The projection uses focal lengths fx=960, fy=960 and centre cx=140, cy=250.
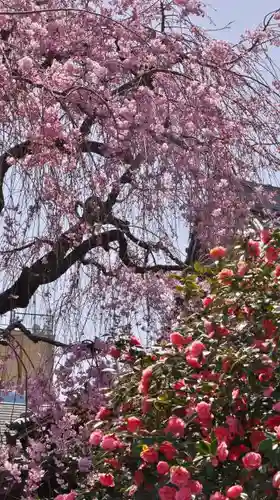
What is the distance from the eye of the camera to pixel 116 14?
4719 millimetres

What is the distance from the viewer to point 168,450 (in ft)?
9.29

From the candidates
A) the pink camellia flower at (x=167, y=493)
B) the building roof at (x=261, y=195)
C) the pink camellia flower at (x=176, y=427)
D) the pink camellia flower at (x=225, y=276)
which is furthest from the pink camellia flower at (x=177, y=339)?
the building roof at (x=261, y=195)

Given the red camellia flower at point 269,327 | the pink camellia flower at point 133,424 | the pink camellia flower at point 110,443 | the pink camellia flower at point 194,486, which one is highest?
the red camellia flower at point 269,327

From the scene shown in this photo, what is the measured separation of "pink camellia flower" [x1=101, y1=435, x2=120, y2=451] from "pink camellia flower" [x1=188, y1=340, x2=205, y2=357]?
0.37m

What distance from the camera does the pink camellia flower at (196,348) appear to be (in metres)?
3.01

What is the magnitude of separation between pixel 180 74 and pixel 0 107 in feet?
4.03

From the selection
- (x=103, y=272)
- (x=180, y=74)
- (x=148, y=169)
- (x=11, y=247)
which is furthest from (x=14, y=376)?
(x=180, y=74)

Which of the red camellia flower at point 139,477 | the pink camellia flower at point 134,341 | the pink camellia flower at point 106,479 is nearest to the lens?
the red camellia flower at point 139,477

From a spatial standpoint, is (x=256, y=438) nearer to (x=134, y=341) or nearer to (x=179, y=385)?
(x=179, y=385)

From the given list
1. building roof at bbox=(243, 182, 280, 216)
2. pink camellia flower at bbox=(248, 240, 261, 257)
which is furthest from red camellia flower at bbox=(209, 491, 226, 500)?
building roof at bbox=(243, 182, 280, 216)

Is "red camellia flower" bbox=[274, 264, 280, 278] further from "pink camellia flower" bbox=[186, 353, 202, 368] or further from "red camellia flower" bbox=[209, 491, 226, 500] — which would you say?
"red camellia flower" bbox=[209, 491, 226, 500]

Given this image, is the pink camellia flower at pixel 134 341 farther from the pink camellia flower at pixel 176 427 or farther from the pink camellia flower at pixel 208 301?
the pink camellia flower at pixel 176 427

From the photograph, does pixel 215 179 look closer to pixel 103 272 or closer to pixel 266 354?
pixel 103 272

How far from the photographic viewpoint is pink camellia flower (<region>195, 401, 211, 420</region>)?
2.85m
